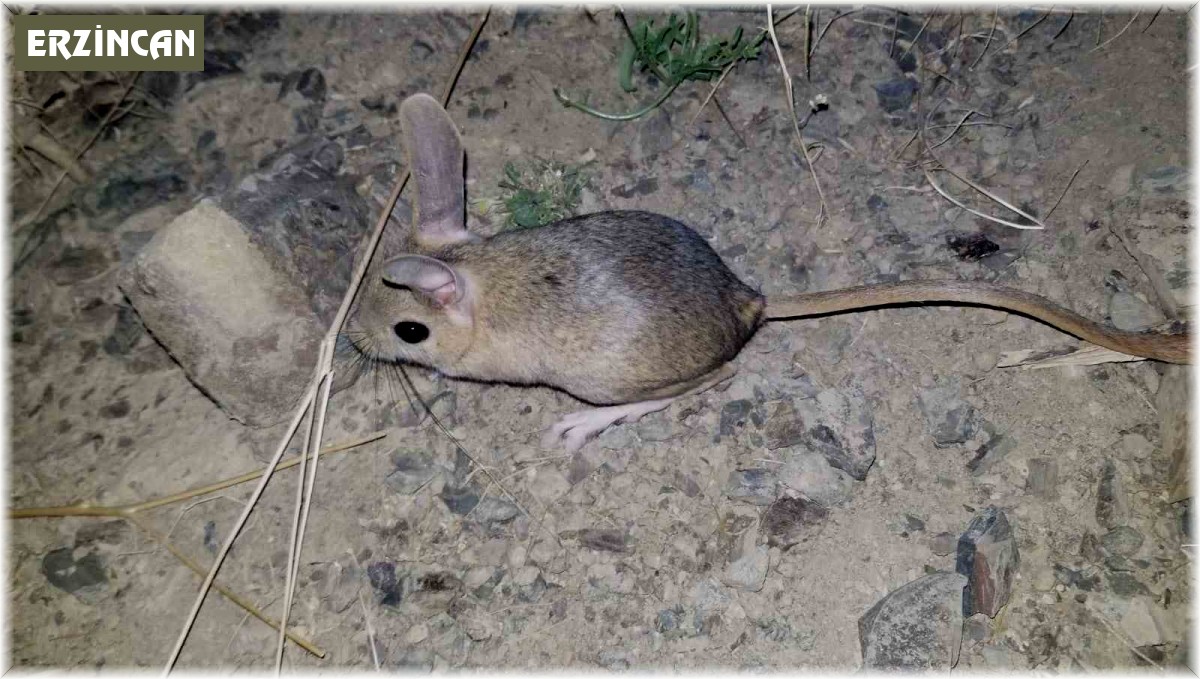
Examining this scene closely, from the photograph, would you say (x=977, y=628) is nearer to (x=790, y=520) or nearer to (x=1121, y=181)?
(x=790, y=520)

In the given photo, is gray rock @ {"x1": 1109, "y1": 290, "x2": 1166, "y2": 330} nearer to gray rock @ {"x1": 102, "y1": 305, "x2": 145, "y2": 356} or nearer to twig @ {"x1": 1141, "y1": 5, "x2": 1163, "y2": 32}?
twig @ {"x1": 1141, "y1": 5, "x2": 1163, "y2": 32}

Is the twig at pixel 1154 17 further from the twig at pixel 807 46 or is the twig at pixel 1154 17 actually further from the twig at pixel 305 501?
the twig at pixel 305 501

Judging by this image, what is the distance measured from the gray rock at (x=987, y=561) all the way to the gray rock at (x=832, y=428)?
17.9 inches

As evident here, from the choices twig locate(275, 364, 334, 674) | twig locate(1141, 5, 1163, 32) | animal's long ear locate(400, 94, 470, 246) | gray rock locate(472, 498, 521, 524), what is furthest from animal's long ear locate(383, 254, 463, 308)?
twig locate(1141, 5, 1163, 32)

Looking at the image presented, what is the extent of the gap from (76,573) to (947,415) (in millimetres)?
3760

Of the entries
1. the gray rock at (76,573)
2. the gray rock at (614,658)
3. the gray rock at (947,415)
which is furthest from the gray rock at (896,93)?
the gray rock at (76,573)

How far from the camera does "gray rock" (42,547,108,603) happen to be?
3.39 meters

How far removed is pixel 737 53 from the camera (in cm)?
422

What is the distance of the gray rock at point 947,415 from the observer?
3.31 m

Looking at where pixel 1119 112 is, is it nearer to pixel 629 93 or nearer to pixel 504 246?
pixel 629 93

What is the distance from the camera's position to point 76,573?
3438 millimetres

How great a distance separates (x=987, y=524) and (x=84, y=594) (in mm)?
3699

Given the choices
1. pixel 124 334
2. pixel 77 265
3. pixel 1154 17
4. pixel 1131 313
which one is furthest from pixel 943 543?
pixel 77 265

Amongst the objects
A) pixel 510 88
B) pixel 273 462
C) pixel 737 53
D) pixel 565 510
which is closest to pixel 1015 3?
pixel 737 53
